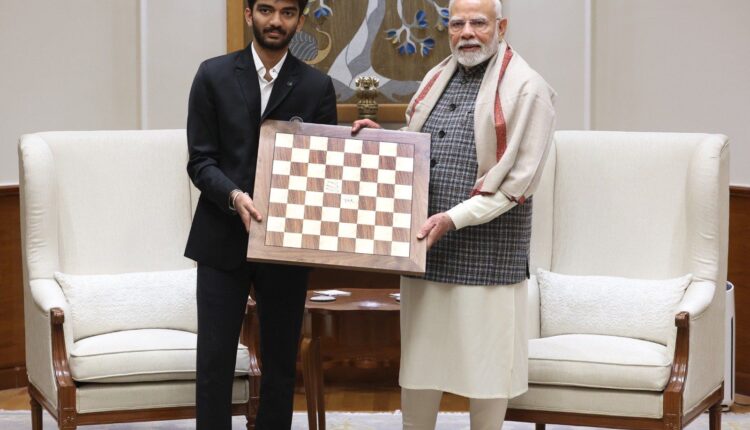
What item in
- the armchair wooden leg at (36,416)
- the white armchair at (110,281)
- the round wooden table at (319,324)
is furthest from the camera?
the armchair wooden leg at (36,416)

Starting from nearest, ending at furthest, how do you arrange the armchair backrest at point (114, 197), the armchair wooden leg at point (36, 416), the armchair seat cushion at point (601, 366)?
the armchair seat cushion at point (601, 366) → the armchair wooden leg at point (36, 416) → the armchair backrest at point (114, 197)

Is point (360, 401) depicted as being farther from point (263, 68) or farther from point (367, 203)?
point (263, 68)

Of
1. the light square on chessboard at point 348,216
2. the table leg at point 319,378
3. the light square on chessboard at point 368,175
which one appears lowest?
the table leg at point 319,378

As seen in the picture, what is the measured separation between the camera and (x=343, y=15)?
5641 millimetres

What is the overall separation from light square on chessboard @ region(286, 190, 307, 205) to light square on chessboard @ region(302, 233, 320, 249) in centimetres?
11

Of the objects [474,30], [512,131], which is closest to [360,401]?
[512,131]

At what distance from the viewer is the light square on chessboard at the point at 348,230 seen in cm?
338

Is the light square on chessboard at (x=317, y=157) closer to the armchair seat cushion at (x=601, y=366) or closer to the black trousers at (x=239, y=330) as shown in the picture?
the black trousers at (x=239, y=330)

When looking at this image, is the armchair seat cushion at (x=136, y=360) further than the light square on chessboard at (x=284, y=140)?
Yes

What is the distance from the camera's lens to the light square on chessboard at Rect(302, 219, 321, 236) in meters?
3.38

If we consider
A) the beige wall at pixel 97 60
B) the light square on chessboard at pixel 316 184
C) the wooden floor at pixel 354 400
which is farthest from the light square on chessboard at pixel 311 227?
the beige wall at pixel 97 60

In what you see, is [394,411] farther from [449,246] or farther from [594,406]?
[449,246]

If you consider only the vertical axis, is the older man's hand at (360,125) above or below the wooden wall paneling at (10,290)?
above

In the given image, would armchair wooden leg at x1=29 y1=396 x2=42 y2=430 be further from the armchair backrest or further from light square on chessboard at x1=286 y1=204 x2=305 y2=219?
light square on chessboard at x1=286 y1=204 x2=305 y2=219
